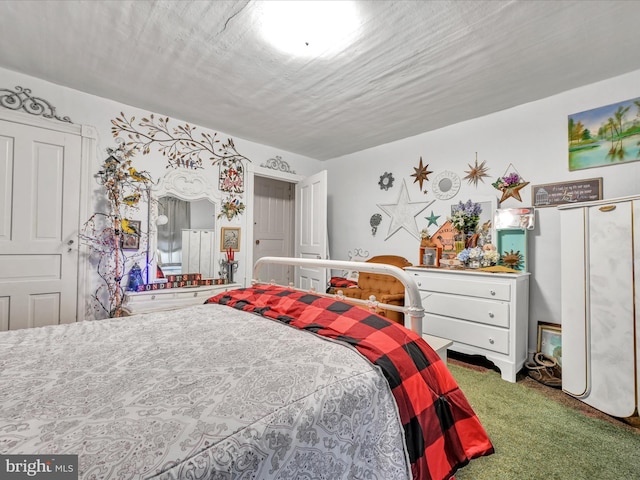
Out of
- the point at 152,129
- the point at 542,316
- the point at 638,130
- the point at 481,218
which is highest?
the point at 152,129

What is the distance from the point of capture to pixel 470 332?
2.74 metres

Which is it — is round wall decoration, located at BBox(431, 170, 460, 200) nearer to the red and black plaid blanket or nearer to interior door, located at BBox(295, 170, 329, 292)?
interior door, located at BBox(295, 170, 329, 292)

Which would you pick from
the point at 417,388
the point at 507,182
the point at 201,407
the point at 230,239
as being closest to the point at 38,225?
the point at 230,239

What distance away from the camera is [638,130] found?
7.52ft

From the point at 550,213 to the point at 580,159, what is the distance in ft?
1.63

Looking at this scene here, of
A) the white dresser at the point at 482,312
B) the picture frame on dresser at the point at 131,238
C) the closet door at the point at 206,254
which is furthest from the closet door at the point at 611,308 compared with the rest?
the picture frame on dresser at the point at 131,238

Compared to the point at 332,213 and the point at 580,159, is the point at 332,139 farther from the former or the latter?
the point at 580,159

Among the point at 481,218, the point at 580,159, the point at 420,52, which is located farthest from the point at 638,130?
the point at 420,52

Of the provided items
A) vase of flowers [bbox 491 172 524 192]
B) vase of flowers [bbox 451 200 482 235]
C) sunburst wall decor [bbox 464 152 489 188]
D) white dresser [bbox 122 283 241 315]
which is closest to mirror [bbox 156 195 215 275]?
white dresser [bbox 122 283 241 315]

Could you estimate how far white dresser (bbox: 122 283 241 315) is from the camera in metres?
2.78

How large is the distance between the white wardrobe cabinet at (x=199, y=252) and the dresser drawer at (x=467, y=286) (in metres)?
2.42

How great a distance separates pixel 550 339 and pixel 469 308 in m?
0.74

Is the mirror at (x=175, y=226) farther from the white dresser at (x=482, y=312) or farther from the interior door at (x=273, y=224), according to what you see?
the white dresser at (x=482, y=312)

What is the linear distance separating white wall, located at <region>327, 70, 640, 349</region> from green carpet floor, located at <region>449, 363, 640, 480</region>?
0.92m
